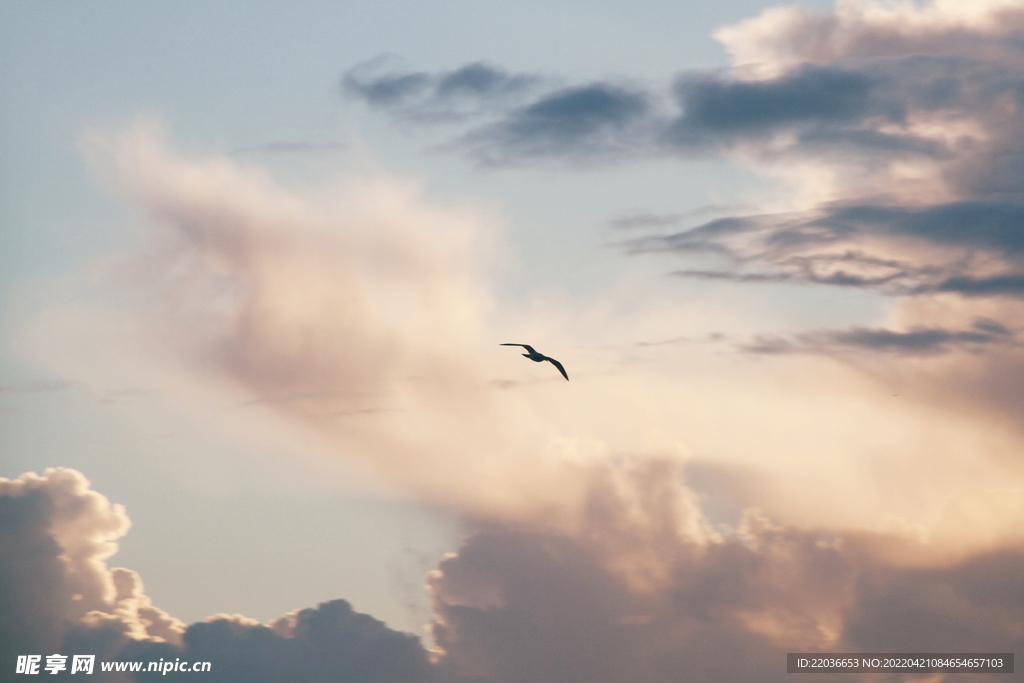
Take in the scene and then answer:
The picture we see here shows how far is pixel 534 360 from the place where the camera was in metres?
129
